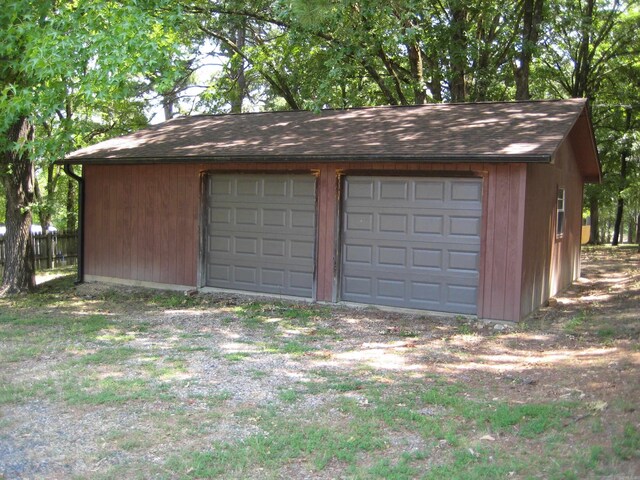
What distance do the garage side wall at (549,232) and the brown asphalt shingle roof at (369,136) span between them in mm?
679

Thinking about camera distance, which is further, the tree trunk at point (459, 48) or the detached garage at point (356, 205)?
the tree trunk at point (459, 48)

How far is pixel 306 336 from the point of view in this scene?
8.39 metres

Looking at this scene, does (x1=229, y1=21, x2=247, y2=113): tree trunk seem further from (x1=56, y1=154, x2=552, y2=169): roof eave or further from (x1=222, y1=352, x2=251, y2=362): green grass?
(x1=222, y1=352, x2=251, y2=362): green grass

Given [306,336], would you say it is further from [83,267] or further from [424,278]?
[83,267]

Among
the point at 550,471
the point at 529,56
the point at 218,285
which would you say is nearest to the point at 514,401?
the point at 550,471

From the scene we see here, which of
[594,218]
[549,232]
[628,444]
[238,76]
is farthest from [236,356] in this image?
[594,218]

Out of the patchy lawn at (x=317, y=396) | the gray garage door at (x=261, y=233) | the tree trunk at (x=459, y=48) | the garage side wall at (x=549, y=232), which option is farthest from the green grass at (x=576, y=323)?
the tree trunk at (x=459, y=48)

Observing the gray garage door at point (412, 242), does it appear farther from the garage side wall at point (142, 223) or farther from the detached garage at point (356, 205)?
the garage side wall at point (142, 223)

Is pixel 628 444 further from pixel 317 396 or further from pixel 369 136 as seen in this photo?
pixel 369 136

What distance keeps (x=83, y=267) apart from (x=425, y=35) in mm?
10030

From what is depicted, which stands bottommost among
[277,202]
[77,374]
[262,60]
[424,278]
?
[77,374]

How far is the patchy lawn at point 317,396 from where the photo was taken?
4281 millimetres

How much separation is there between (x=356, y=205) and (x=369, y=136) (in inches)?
48.7

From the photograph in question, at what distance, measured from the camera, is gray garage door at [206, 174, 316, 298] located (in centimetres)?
1085
